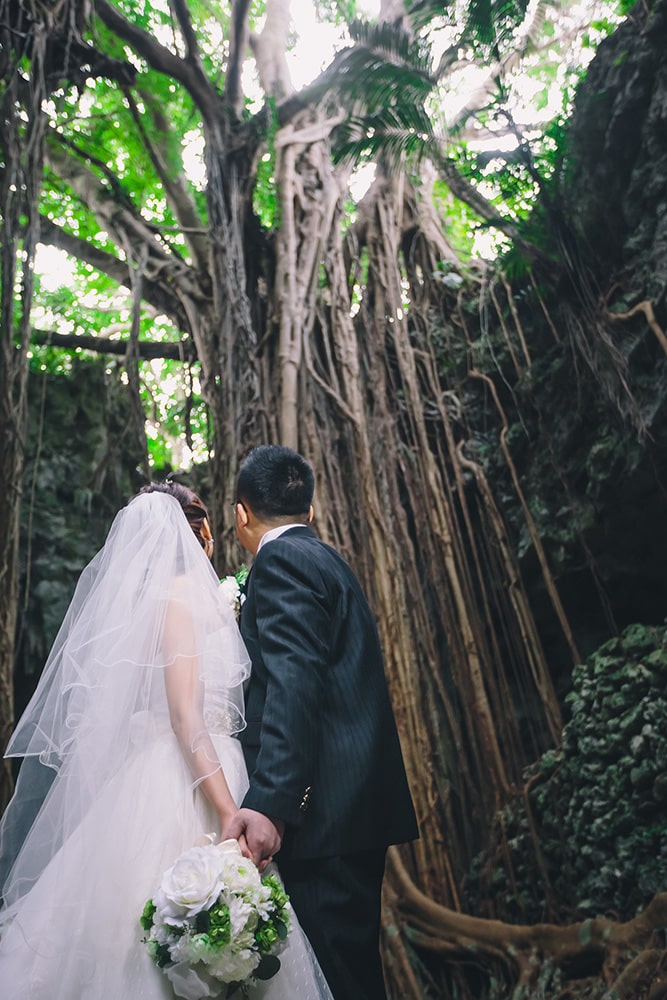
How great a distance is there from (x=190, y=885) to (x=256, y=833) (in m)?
0.14

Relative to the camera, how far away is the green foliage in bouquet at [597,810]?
8.31 ft

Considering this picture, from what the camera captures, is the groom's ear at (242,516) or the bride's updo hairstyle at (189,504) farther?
the bride's updo hairstyle at (189,504)

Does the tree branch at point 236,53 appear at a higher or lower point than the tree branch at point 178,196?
higher

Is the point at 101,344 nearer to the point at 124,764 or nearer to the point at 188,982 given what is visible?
the point at 124,764

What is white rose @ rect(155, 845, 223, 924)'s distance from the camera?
104cm

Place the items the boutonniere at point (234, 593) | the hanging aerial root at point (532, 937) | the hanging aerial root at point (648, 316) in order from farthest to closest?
the hanging aerial root at point (648, 316), the hanging aerial root at point (532, 937), the boutonniere at point (234, 593)

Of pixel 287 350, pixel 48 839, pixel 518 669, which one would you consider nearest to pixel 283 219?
pixel 287 350

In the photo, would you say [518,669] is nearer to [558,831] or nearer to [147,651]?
[558,831]

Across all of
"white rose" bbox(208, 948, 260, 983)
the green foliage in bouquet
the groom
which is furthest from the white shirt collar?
the green foliage in bouquet

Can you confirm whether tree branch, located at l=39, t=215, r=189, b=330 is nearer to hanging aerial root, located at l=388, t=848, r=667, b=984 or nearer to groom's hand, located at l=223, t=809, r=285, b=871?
hanging aerial root, located at l=388, t=848, r=667, b=984

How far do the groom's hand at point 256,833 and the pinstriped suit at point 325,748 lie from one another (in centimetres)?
2

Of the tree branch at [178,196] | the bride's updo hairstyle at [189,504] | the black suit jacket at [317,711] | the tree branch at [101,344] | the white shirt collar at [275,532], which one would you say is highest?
the tree branch at [178,196]

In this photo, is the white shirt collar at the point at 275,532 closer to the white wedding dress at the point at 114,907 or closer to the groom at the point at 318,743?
the groom at the point at 318,743

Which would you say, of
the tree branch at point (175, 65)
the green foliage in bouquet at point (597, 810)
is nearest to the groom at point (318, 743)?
the green foliage in bouquet at point (597, 810)
